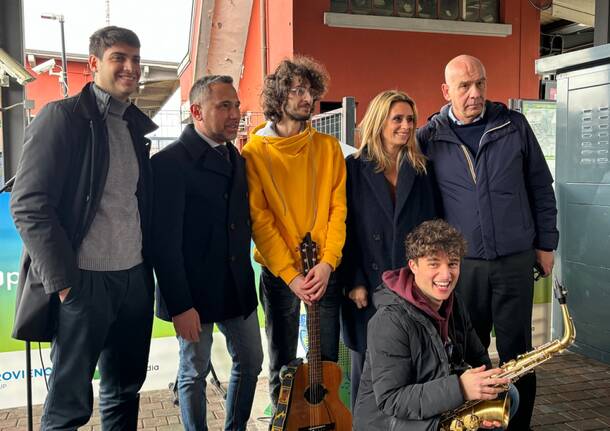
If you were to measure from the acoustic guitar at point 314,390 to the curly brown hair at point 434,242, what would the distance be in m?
0.59

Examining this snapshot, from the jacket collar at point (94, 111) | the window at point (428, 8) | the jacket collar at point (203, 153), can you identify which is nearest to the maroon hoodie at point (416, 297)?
the jacket collar at point (203, 153)

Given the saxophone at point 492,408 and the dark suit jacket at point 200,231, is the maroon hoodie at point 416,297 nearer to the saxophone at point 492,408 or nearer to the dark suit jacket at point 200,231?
the saxophone at point 492,408

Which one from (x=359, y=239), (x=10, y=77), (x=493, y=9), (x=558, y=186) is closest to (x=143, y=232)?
(x=359, y=239)

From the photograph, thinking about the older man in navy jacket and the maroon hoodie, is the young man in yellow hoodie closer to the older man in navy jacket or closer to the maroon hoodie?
the maroon hoodie

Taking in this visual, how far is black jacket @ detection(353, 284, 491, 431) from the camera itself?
6.82ft

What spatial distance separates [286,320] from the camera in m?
2.82

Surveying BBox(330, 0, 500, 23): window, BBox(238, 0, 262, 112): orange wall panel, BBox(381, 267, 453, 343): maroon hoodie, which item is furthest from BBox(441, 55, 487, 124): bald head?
BBox(238, 0, 262, 112): orange wall panel

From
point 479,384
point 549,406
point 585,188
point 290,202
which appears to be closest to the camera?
point 479,384

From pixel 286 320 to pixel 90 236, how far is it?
3.43ft

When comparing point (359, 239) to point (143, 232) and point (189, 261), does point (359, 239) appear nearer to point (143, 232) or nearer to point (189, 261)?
point (189, 261)

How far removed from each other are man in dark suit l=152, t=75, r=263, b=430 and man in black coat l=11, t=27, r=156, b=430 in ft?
0.34

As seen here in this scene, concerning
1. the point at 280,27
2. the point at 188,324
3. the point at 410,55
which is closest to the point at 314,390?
the point at 188,324

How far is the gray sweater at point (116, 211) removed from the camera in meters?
2.26

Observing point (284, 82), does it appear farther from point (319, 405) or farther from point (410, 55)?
point (410, 55)
